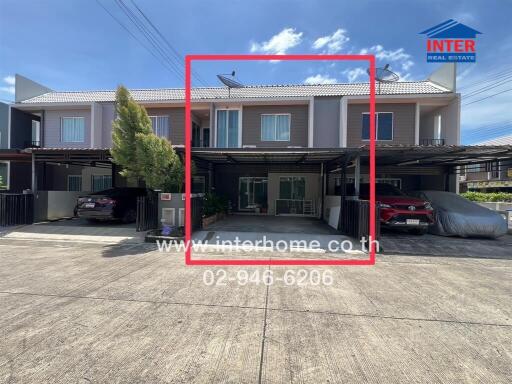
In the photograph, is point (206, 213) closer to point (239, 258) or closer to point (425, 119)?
point (239, 258)

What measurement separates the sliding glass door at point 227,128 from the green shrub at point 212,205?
10.9ft

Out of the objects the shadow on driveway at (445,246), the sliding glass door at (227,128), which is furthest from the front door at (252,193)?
the shadow on driveway at (445,246)

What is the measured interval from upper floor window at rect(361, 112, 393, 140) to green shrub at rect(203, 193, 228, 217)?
797 cm

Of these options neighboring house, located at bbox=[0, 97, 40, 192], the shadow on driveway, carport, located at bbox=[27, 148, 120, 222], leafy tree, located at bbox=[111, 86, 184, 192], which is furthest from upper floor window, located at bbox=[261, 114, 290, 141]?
A: neighboring house, located at bbox=[0, 97, 40, 192]

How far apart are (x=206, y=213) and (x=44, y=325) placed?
314 inches

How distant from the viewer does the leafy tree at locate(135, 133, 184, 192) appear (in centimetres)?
794

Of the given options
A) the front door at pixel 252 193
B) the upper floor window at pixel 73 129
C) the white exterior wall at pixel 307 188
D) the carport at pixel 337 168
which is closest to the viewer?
the carport at pixel 337 168

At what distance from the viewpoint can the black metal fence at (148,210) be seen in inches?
365

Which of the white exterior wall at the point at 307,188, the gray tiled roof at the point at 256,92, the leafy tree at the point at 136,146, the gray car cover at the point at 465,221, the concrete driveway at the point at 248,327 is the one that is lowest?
the concrete driveway at the point at 248,327

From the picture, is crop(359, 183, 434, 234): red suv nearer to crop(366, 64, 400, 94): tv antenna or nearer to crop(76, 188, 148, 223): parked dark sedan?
crop(366, 64, 400, 94): tv antenna

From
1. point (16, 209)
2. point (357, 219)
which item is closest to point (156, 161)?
point (357, 219)

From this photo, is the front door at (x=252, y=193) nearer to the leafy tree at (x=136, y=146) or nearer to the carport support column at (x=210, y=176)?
the carport support column at (x=210, y=176)

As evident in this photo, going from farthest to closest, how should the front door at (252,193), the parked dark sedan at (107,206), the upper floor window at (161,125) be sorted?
1. the front door at (252,193)
2. the upper floor window at (161,125)
3. the parked dark sedan at (107,206)

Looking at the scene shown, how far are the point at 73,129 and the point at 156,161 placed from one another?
1092cm
